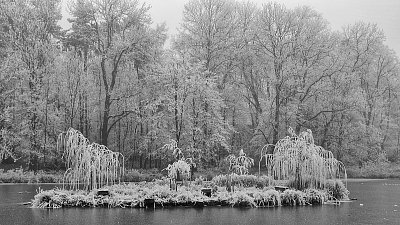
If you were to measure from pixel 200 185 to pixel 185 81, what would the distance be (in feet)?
47.8

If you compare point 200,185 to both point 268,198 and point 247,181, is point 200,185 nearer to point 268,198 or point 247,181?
point 247,181

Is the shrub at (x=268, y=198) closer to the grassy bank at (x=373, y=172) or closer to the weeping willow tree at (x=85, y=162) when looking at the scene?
the weeping willow tree at (x=85, y=162)

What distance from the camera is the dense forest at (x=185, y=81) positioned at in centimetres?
3609

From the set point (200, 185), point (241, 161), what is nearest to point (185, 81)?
point (241, 161)

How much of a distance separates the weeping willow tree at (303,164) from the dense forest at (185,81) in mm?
13945

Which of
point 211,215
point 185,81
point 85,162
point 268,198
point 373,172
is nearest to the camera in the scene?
point 211,215

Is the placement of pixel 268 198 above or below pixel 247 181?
below

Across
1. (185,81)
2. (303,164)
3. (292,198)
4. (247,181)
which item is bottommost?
(292,198)

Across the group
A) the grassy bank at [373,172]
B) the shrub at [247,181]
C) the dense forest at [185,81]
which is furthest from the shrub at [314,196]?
the grassy bank at [373,172]

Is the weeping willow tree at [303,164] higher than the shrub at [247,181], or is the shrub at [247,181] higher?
the weeping willow tree at [303,164]

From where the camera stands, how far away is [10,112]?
36375 mm

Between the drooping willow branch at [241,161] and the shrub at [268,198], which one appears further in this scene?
the drooping willow branch at [241,161]

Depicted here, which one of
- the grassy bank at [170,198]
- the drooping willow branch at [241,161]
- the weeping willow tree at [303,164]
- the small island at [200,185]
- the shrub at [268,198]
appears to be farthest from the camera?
the drooping willow branch at [241,161]

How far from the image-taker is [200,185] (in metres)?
21.7
